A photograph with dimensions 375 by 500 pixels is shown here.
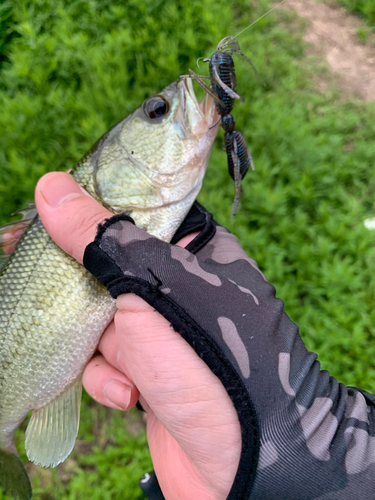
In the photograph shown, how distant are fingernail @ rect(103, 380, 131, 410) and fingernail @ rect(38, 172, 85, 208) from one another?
3.73 feet

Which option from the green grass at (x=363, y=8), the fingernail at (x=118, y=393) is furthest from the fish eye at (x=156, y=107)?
the green grass at (x=363, y=8)

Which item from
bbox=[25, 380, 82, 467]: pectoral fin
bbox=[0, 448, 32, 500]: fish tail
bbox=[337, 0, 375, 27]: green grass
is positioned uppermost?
bbox=[337, 0, 375, 27]: green grass

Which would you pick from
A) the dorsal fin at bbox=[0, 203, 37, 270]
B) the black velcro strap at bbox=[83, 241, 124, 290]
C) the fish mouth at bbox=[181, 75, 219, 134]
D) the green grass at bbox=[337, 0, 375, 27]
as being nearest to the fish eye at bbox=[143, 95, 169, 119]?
the fish mouth at bbox=[181, 75, 219, 134]

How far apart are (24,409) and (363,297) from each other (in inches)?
104

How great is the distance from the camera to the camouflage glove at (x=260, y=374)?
1287 mm

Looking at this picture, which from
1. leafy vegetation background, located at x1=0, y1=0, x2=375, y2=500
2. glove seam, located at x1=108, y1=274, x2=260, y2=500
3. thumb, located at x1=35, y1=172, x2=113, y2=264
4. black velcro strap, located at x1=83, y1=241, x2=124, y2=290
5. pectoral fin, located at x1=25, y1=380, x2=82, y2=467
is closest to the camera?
glove seam, located at x1=108, y1=274, x2=260, y2=500

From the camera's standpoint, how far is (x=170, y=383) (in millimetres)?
1434

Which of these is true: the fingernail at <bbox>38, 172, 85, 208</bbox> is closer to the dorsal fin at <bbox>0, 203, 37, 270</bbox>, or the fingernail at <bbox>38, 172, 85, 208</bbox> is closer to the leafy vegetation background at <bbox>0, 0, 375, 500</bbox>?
the dorsal fin at <bbox>0, 203, 37, 270</bbox>

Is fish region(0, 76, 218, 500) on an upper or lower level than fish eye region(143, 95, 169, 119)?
lower

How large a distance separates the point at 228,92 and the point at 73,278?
1.21 metres

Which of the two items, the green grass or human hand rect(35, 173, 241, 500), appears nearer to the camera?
human hand rect(35, 173, 241, 500)

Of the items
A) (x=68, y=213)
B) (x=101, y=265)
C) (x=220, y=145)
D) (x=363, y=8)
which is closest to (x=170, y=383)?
(x=101, y=265)

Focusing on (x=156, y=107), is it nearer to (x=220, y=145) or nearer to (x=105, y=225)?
(x=105, y=225)

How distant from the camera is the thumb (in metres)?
1.66
